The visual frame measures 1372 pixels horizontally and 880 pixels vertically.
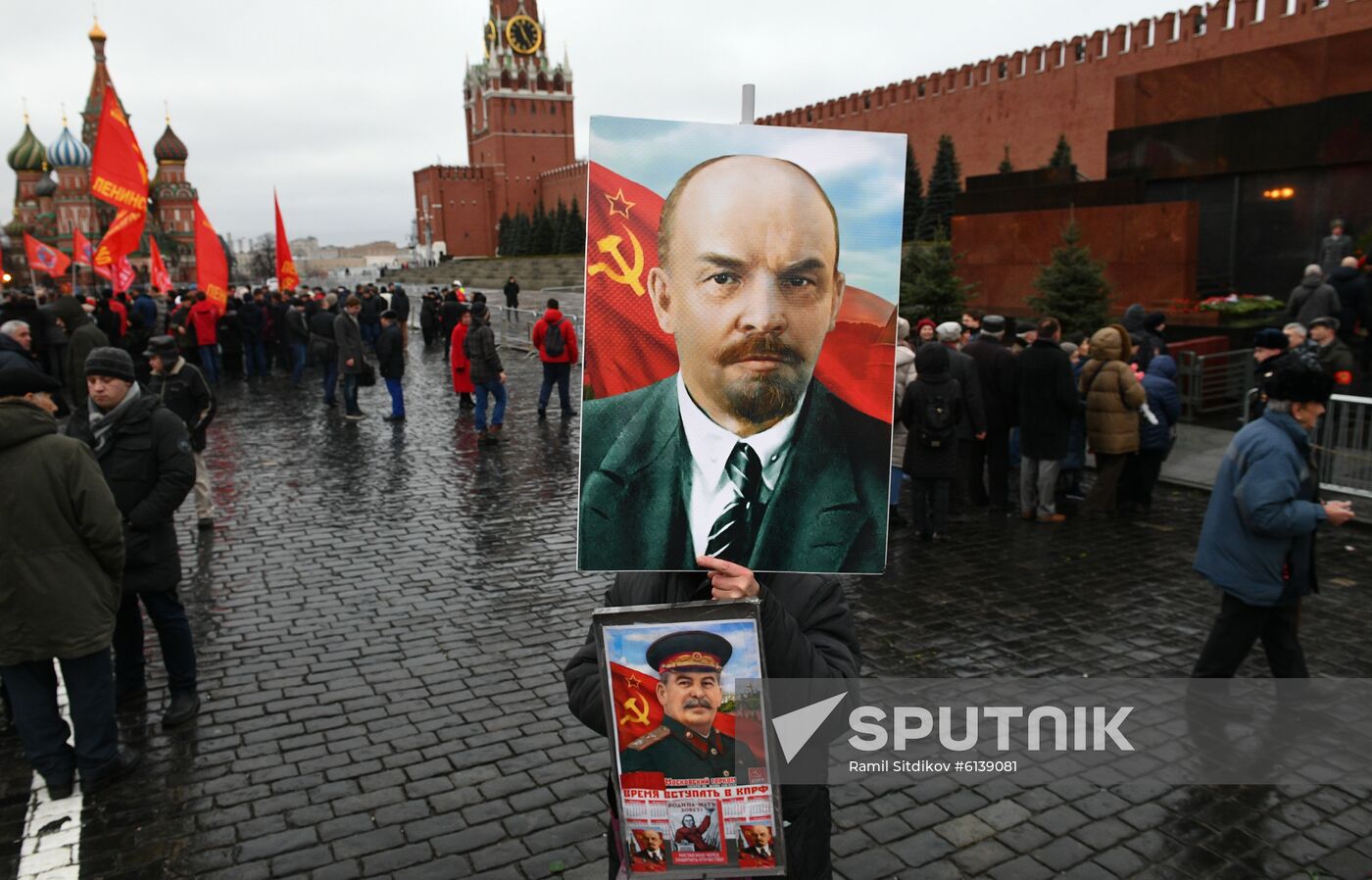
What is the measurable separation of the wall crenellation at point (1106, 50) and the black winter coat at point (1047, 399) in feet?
66.8

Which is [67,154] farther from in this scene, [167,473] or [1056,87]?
[167,473]

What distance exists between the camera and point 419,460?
11219mm

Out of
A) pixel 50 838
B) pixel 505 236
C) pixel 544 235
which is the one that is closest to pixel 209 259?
pixel 50 838

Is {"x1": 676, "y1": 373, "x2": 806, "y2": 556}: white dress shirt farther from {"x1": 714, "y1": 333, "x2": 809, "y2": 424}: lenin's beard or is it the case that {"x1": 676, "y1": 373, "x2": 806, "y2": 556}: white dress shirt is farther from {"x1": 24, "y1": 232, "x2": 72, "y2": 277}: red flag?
{"x1": 24, "y1": 232, "x2": 72, "y2": 277}: red flag

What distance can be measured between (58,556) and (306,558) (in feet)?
11.7

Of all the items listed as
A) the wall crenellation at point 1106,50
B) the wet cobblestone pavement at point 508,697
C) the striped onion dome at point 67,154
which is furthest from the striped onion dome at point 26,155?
the wet cobblestone pavement at point 508,697

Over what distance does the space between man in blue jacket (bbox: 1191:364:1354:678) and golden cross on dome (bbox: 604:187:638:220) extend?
343 cm

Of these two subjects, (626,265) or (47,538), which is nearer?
(626,265)

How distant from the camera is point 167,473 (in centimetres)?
483

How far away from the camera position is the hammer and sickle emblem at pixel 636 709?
1932mm

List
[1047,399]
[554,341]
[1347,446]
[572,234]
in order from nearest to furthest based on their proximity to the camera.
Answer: [1047,399] < [1347,446] < [554,341] < [572,234]

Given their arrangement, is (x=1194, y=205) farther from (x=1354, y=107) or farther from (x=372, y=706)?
(x=372, y=706)

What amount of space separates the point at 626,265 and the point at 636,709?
0.87 m

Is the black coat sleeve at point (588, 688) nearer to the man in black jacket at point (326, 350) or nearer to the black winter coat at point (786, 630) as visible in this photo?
the black winter coat at point (786, 630)
